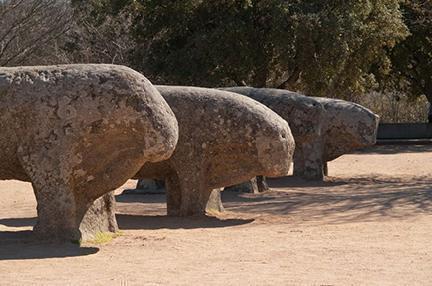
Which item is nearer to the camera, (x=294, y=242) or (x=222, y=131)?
(x=294, y=242)

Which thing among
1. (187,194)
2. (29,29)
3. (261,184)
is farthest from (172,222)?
(29,29)

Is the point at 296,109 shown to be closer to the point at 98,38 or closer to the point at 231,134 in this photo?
the point at 231,134

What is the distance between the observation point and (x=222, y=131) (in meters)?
11.9

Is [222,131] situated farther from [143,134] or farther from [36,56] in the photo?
[36,56]

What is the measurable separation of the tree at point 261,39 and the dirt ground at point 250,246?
8.56m

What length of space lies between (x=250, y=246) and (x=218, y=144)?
2837 millimetres

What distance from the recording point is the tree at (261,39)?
24.0m

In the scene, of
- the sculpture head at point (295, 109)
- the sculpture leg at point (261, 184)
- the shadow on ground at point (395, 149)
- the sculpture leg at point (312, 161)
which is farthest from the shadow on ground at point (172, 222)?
the shadow on ground at point (395, 149)

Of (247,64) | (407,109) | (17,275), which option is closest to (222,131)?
(17,275)

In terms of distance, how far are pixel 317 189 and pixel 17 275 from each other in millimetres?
11098

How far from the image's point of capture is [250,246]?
30.7 feet

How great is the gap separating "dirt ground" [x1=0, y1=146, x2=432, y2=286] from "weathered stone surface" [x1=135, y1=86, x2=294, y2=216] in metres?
0.61

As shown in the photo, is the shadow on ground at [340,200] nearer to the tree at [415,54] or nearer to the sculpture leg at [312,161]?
the sculpture leg at [312,161]

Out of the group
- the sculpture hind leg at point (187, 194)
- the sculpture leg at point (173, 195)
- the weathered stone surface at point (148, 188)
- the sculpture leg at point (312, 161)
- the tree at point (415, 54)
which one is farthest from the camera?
the tree at point (415, 54)
